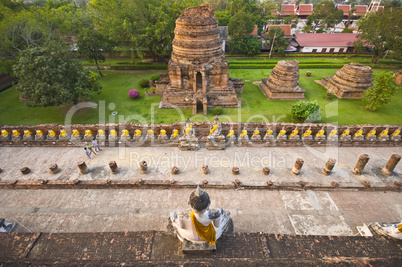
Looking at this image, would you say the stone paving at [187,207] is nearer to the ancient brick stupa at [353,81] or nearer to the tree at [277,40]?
the ancient brick stupa at [353,81]

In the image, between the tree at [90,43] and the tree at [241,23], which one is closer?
the tree at [90,43]

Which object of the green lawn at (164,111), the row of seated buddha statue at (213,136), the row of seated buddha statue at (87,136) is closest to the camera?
the row of seated buddha statue at (213,136)

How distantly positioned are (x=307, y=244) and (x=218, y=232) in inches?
106

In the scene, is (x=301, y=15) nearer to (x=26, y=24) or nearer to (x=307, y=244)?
(x=26, y=24)

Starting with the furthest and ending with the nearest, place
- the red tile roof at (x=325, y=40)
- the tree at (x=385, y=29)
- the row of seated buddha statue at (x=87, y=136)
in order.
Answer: the red tile roof at (x=325, y=40) → the tree at (x=385, y=29) → the row of seated buddha statue at (x=87, y=136)

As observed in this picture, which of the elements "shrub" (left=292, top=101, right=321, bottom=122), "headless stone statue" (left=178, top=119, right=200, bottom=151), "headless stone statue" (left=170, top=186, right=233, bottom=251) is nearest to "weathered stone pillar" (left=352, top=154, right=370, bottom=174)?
"shrub" (left=292, top=101, right=321, bottom=122)

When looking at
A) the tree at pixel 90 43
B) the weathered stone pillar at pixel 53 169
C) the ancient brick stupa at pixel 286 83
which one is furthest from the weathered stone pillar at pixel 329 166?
the tree at pixel 90 43

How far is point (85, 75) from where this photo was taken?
18766mm

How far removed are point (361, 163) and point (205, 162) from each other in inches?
347

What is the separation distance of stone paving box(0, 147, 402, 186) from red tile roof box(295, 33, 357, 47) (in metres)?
31.7

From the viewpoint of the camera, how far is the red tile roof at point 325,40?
38.5 meters

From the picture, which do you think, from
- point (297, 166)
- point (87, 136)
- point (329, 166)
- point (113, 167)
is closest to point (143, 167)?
point (113, 167)

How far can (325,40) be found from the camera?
39.4m

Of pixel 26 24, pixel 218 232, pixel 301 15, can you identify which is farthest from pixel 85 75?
pixel 301 15
